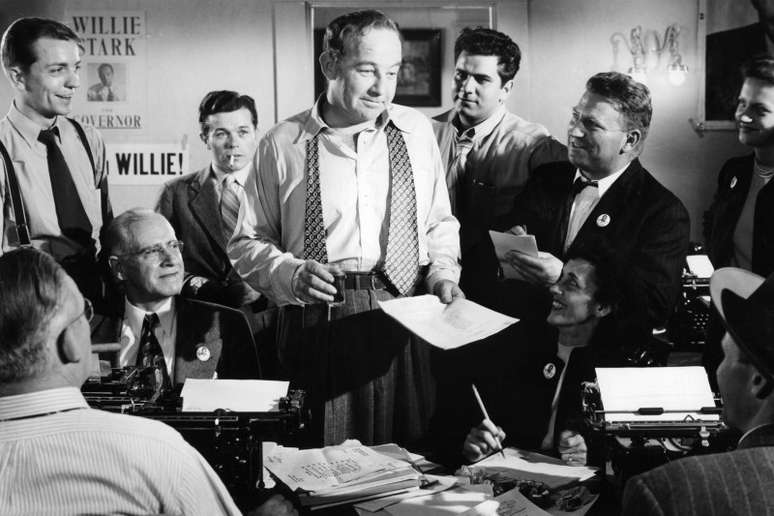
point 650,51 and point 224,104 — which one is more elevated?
point 650,51

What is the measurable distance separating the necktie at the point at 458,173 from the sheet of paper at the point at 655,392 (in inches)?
49.8

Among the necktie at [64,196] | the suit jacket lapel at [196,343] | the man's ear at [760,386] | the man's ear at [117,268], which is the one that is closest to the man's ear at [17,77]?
the necktie at [64,196]

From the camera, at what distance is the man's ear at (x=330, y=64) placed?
3307 millimetres

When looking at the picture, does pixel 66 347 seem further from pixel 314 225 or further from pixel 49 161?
pixel 49 161

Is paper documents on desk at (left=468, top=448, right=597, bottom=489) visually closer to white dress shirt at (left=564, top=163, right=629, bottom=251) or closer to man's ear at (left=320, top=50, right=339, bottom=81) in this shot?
white dress shirt at (left=564, top=163, right=629, bottom=251)

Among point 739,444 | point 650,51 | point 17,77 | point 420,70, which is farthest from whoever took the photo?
point 650,51

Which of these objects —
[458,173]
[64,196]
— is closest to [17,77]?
[64,196]

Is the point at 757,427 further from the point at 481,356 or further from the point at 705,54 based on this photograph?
the point at 705,54

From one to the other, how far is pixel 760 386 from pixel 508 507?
0.73 m

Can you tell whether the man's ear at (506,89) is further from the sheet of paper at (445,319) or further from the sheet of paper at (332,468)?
the sheet of paper at (332,468)

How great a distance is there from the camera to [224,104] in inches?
147

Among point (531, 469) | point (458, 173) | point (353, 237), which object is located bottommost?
point (531, 469)

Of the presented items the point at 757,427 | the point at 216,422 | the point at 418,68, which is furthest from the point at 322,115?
the point at 757,427

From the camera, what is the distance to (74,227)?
11.8 feet
